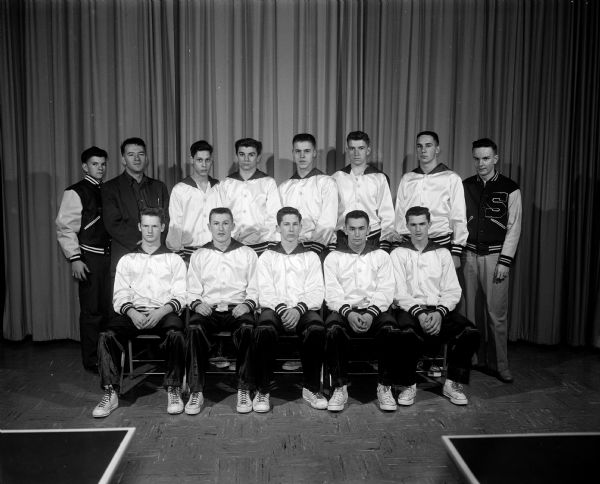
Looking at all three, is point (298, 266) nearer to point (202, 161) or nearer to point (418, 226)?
point (418, 226)

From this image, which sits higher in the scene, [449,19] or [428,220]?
[449,19]

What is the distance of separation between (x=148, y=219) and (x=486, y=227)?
225 cm

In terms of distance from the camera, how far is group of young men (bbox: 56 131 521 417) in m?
3.24

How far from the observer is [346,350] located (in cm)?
327

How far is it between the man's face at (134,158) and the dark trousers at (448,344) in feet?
6.83

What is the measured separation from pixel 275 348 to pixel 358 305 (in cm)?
60

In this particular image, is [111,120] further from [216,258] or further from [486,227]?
[486,227]

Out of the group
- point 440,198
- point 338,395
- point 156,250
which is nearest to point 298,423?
point 338,395

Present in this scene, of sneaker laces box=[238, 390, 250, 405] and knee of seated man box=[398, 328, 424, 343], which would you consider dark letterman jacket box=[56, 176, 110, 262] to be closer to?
sneaker laces box=[238, 390, 250, 405]

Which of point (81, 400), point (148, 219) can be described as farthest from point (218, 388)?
point (148, 219)

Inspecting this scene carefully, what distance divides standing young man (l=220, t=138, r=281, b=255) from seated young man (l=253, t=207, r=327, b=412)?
11.6 inches

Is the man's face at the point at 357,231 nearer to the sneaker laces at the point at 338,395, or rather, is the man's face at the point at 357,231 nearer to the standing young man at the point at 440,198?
the standing young man at the point at 440,198

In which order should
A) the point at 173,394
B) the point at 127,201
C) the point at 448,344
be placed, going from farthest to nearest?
the point at 127,201
the point at 448,344
the point at 173,394

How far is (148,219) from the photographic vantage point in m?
3.47
